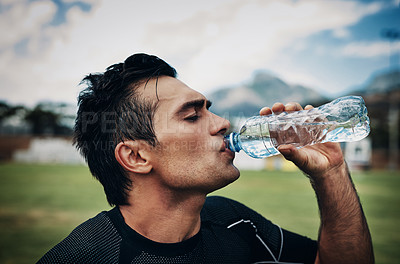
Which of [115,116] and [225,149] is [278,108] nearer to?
[225,149]

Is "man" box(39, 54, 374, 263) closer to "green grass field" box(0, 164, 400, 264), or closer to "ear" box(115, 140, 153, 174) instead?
"ear" box(115, 140, 153, 174)

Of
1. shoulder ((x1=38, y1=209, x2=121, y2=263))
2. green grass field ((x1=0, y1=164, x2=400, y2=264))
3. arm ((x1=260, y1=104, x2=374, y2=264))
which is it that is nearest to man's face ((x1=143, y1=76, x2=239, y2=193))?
shoulder ((x1=38, y1=209, x2=121, y2=263))

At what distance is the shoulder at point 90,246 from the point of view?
1756mm

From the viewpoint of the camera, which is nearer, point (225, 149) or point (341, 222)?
point (225, 149)

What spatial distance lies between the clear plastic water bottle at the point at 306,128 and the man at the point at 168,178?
0.17 metres

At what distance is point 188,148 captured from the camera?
2008 millimetres

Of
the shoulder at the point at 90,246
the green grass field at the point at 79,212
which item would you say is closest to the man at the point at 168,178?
the shoulder at the point at 90,246

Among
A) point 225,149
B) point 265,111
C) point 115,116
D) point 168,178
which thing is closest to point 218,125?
point 225,149

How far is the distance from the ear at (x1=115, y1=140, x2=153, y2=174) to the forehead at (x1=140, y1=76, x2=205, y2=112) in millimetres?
278

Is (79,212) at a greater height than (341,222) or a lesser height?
lesser

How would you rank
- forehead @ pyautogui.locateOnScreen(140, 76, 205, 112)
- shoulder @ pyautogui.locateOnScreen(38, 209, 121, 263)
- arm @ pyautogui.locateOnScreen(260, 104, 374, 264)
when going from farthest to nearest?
1. arm @ pyautogui.locateOnScreen(260, 104, 374, 264)
2. forehead @ pyautogui.locateOnScreen(140, 76, 205, 112)
3. shoulder @ pyautogui.locateOnScreen(38, 209, 121, 263)

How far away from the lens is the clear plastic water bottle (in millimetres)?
2275

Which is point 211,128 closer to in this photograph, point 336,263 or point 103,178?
point 103,178

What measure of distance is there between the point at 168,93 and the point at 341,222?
1.45 meters
